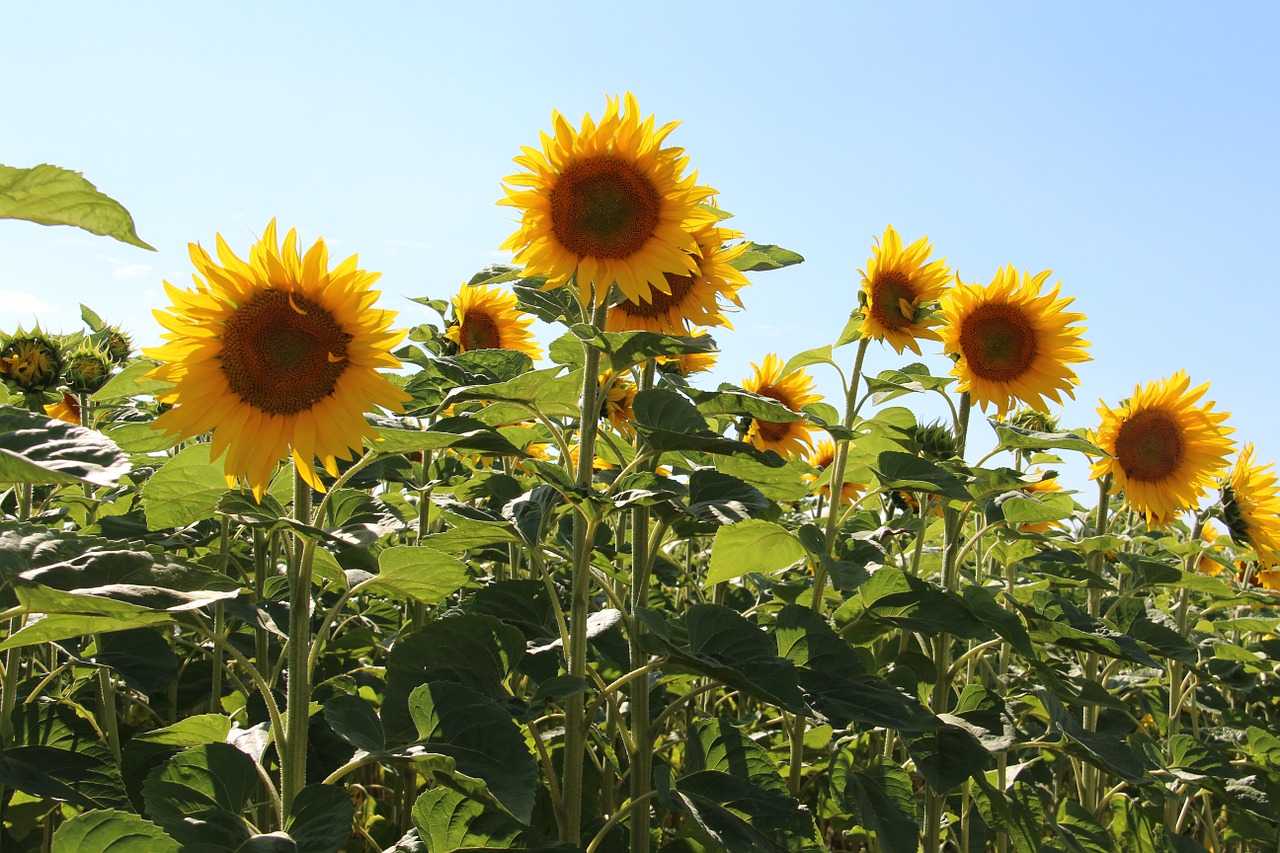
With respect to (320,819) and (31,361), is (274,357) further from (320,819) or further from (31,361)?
(31,361)

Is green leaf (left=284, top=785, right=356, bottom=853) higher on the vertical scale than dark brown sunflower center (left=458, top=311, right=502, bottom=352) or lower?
lower

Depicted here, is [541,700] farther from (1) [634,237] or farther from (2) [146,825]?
(1) [634,237]

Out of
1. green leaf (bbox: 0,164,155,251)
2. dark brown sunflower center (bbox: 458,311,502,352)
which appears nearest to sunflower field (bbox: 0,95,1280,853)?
green leaf (bbox: 0,164,155,251)

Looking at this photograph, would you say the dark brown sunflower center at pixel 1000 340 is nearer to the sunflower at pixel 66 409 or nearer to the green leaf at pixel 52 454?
the green leaf at pixel 52 454

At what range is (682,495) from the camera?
2131 millimetres

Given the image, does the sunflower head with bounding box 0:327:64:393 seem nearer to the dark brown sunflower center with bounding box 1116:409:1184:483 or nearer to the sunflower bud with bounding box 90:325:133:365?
the sunflower bud with bounding box 90:325:133:365

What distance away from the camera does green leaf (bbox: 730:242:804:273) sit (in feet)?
8.40

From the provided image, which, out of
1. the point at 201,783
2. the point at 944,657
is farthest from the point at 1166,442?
the point at 201,783

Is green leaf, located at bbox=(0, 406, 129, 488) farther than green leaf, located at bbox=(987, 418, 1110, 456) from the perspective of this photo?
No

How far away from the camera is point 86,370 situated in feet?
11.4

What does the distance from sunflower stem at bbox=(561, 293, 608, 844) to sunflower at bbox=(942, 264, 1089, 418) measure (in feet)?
5.63

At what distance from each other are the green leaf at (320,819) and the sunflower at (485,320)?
8.14 ft

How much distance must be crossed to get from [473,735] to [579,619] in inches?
14.8

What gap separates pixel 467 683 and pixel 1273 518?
388 centimetres
